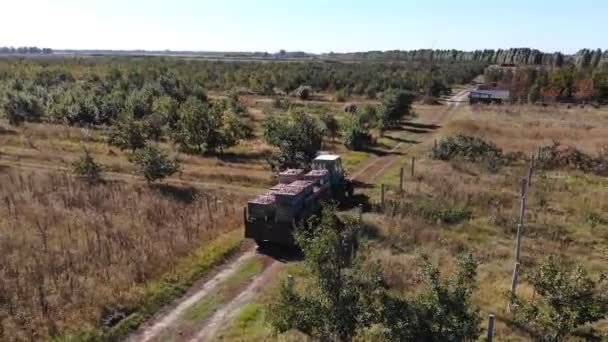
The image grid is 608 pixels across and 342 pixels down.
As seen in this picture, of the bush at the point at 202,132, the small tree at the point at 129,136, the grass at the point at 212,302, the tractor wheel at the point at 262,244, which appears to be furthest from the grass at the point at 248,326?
the bush at the point at 202,132

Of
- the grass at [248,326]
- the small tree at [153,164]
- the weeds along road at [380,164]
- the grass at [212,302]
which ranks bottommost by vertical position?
the weeds along road at [380,164]

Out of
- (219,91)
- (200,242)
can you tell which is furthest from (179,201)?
(219,91)

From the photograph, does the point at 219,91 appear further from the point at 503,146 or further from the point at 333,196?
the point at 333,196

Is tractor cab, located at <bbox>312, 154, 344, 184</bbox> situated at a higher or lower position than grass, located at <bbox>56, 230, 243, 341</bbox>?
higher

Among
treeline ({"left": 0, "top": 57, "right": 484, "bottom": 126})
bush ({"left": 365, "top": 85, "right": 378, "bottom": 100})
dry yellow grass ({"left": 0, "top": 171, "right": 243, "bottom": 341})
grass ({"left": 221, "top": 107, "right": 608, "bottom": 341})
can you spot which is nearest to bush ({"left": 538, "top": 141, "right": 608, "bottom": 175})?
grass ({"left": 221, "top": 107, "right": 608, "bottom": 341})

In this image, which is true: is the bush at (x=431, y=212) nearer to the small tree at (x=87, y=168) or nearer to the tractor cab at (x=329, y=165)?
the tractor cab at (x=329, y=165)

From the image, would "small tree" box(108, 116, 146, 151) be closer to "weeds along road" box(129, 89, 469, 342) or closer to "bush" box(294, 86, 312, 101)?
"weeds along road" box(129, 89, 469, 342)

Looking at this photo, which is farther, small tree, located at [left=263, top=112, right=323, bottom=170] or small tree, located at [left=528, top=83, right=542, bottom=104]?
small tree, located at [left=528, top=83, right=542, bottom=104]
